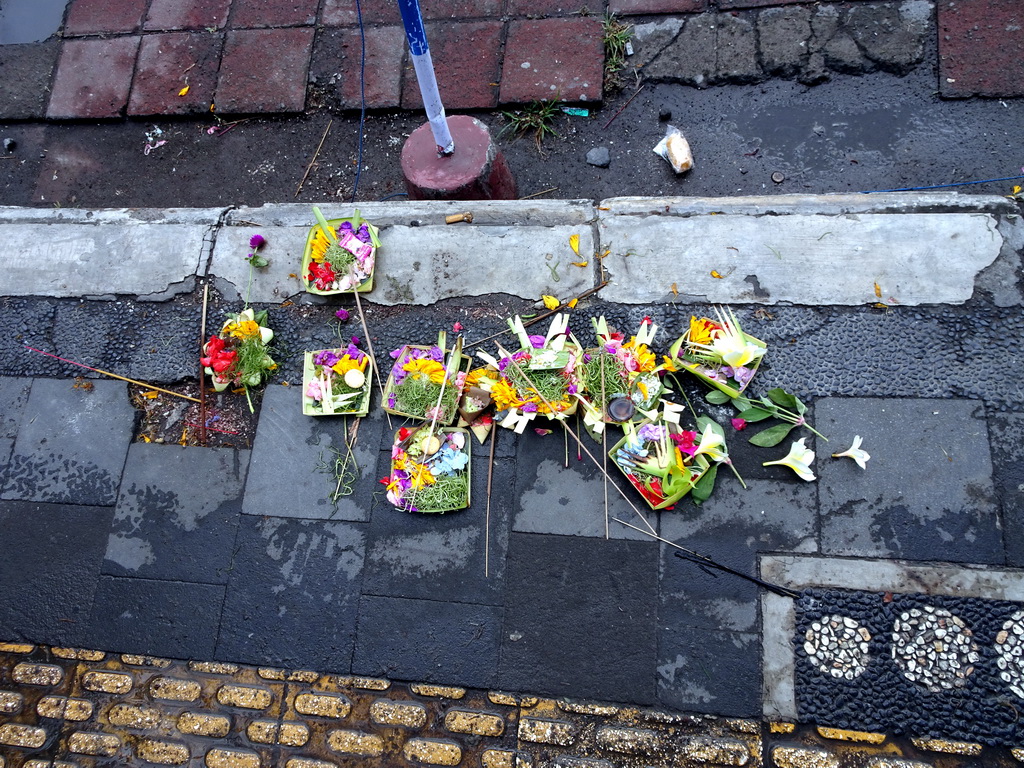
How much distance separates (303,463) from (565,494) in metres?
1.24

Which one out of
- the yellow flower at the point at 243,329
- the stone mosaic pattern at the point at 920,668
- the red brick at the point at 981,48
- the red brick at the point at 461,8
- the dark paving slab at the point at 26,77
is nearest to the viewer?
the stone mosaic pattern at the point at 920,668

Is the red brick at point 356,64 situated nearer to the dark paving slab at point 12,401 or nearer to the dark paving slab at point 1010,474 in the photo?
the dark paving slab at point 12,401

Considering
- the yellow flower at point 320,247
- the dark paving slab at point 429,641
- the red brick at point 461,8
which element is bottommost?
the dark paving slab at point 429,641

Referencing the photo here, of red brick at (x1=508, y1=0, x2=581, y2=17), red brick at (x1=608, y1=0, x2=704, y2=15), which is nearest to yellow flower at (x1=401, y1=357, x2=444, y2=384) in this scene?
red brick at (x1=508, y1=0, x2=581, y2=17)

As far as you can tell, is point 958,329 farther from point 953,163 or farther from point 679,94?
point 679,94

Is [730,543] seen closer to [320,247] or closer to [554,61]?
[320,247]

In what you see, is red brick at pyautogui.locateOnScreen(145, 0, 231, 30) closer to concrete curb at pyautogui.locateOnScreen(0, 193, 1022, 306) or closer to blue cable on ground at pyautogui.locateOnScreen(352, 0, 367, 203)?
blue cable on ground at pyautogui.locateOnScreen(352, 0, 367, 203)

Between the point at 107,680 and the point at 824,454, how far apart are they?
335cm

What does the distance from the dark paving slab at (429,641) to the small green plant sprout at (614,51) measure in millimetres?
3127

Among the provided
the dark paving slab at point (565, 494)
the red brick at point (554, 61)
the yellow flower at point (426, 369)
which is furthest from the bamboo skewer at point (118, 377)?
the red brick at point (554, 61)

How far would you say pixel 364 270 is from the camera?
3.43 meters

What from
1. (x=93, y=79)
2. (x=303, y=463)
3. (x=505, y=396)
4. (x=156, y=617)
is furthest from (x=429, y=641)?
(x=93, y=79)

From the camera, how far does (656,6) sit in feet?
14.0

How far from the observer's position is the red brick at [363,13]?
4.53m
